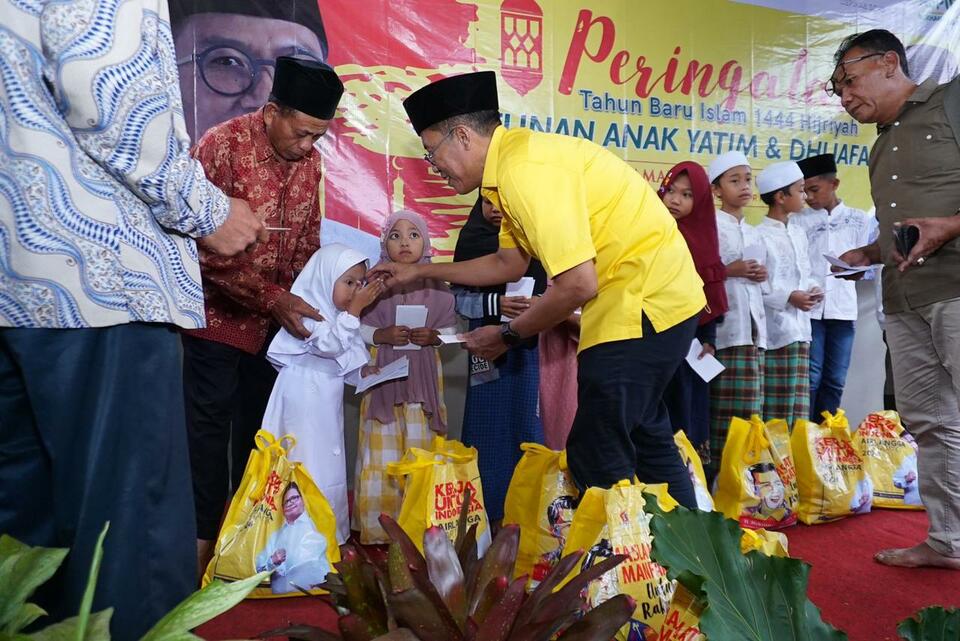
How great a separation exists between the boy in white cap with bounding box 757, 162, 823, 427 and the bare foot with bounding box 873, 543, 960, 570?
1117 mm

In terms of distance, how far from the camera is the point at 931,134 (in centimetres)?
246

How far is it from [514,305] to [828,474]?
1658 mm

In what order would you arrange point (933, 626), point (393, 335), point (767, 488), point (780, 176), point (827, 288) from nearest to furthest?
point (933, 626) < point (767, 488) < point (393, 335) < point (780, 176) < point (827, 288)

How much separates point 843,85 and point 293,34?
7.43 ft

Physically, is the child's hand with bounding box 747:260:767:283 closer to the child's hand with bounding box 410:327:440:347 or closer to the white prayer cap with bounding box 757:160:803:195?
the white prayer cap with bounding box 757:160:803:195

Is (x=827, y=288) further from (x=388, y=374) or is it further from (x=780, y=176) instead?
(x=388, y=374)

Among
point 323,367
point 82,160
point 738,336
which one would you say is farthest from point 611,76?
point 82,160

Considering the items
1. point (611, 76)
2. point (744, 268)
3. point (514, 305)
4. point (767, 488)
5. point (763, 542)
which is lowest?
point (767, 488)

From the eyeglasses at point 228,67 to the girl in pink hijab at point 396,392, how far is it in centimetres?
86

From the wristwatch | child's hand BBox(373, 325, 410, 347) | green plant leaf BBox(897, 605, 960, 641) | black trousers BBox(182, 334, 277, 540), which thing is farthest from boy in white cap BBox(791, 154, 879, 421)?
green plant leaf BBox(897, 605, 960, 641)

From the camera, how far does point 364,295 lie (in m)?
2.88

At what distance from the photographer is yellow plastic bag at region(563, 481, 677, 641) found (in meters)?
1.71

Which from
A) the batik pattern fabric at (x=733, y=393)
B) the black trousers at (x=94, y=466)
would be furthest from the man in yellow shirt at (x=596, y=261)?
the batik pattern fabric at (x=733, y=393)

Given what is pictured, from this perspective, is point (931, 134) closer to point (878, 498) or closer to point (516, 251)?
point (516, 251)
